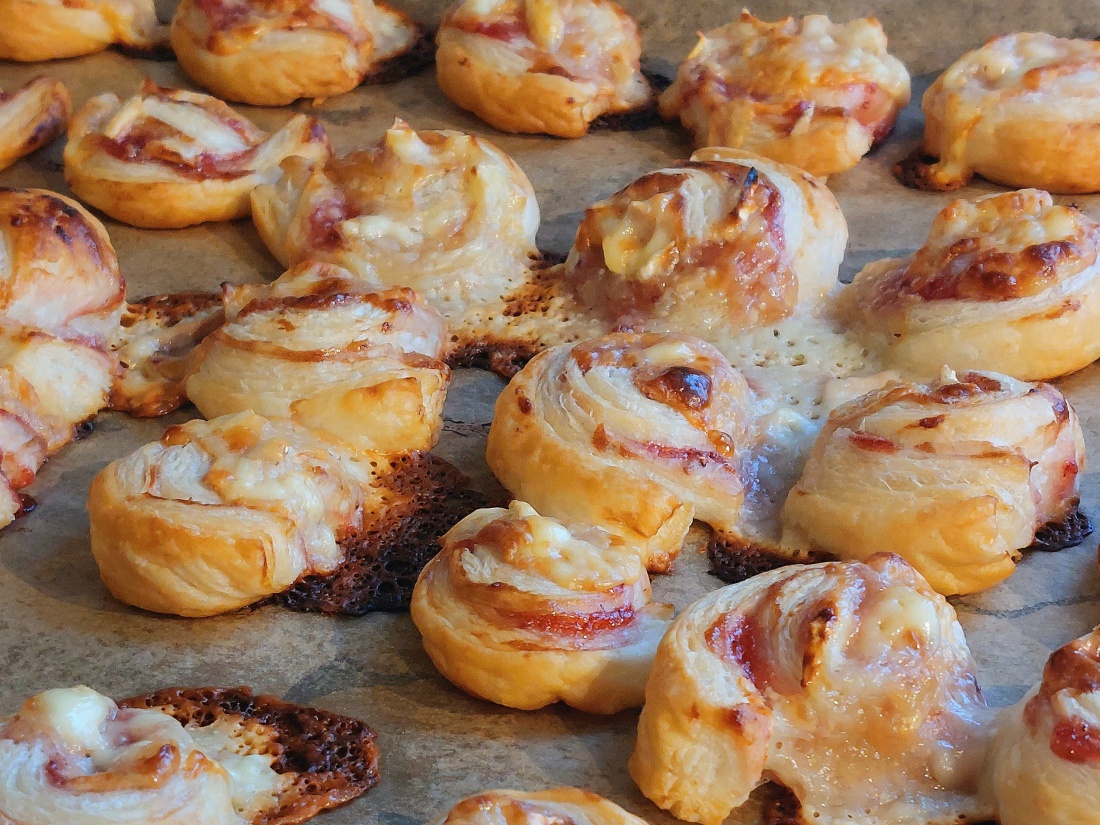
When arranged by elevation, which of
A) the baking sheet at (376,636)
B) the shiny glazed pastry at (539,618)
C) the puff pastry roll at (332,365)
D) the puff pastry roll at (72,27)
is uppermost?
the puff pastry roll at (72,27)

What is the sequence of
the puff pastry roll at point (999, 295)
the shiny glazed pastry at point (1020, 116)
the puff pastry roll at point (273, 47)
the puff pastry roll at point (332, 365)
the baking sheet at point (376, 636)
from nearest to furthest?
the baking sheet at point (376, 636) < the puff pastry roll at point (332, 365) < the puff pastry roll at point (999, 295) < the shiny glazed pastry at point (1020, 116) < the puff pastry roll at point (273, 47)

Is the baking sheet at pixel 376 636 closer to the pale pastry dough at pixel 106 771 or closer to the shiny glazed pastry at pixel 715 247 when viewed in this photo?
the pale pastry dough at pixel 106 771

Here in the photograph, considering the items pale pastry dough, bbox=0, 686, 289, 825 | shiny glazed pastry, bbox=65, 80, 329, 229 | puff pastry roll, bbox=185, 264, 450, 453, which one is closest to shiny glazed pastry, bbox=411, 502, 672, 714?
pale pastry dough, bbox=0, 686, 289, 825

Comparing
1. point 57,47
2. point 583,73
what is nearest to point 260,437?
point 583,73

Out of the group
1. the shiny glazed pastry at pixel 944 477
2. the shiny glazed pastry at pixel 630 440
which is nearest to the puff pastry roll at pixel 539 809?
the shiny glazed pastry at pixel 630 440

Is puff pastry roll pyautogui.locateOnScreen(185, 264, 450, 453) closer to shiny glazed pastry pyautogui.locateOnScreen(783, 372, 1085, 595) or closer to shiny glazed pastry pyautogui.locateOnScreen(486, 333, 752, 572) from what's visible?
shiny glazed pastry pyautogui.locateOnScreen(486, 333, 752, 572)

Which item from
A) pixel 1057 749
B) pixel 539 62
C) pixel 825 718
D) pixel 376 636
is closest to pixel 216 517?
pixel 376 636

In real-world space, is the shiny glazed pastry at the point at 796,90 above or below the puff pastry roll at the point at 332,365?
above
